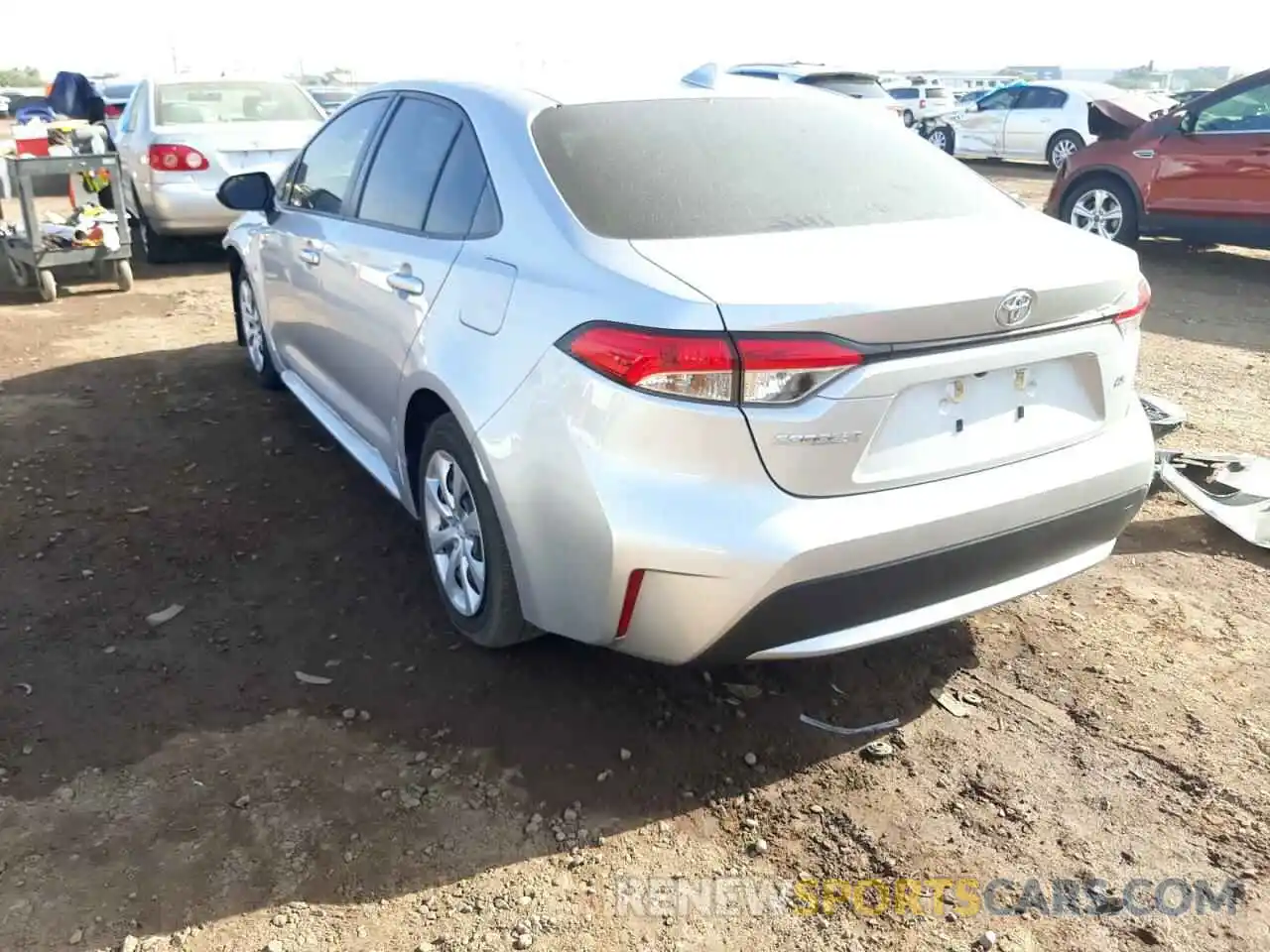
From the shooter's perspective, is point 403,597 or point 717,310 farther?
point 403,597

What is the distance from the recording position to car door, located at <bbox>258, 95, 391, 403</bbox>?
4.17 metres

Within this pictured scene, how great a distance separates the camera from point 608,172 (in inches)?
117

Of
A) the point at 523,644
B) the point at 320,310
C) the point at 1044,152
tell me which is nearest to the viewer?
the point at 523,644

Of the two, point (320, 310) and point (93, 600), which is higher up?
point (320, 310)

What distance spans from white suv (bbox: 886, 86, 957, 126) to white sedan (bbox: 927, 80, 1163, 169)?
2.67 meters

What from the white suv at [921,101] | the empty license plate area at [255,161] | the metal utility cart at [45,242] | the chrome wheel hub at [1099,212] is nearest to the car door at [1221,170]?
the chrome wheel hub at [1099,212]

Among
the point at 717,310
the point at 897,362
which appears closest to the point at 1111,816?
the point at 897,362

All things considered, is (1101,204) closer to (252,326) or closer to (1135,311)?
(252,326)

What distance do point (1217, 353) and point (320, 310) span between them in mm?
5494

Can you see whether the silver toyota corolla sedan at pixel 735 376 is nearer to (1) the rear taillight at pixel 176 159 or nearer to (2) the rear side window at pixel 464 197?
(2) the rear side window at pixel 464 197

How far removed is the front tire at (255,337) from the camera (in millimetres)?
5648

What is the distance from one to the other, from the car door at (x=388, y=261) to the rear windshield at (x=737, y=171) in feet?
1.50

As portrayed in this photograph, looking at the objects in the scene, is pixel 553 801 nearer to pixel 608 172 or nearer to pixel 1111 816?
pixel 1111 816

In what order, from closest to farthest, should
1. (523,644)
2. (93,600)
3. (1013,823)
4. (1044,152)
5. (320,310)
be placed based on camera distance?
(1013,823), (523,644), (93,600), (320,310), (1044,152)
